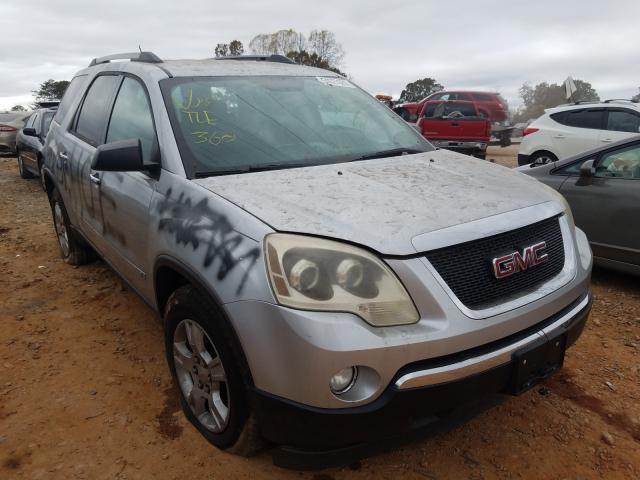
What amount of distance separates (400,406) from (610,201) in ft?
11.1

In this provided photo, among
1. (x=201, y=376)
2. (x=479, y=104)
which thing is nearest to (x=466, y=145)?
(x=479, y=104)

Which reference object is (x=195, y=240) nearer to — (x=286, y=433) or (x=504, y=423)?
(x=286, y=433)

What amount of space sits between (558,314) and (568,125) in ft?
27.2

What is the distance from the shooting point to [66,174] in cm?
398

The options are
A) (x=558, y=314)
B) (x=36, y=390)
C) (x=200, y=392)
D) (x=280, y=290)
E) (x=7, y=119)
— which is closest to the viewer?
(x=280, y=290)

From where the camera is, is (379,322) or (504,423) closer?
(379,322)

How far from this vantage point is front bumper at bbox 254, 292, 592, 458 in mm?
1742

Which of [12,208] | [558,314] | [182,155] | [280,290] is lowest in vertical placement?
[12,208]

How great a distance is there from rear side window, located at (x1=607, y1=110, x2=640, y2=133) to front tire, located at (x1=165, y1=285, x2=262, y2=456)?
8769 mm

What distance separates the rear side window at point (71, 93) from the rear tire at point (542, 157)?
8.06 meters

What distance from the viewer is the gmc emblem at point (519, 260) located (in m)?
1.95

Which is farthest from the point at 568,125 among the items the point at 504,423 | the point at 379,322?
the point at 379,322

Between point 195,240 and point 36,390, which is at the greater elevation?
point 195,240

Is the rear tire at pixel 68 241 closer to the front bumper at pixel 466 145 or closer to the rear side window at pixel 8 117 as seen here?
the rear side window at pixel 8 117
